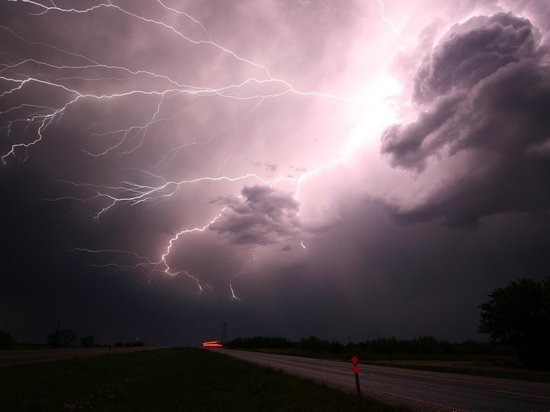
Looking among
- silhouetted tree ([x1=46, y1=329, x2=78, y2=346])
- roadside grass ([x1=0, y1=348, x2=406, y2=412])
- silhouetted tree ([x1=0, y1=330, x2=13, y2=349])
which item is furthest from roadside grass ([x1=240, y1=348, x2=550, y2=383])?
silhouetted tree ([x1=46, y1=329, x2=78, y2=346])

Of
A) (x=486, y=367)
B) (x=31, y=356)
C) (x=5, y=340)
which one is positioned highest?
(x=5, y=340)

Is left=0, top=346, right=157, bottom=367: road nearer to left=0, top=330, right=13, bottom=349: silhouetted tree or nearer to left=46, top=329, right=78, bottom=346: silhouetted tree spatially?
left=0, top=330, right=13, bottom=349: silhouetted tree

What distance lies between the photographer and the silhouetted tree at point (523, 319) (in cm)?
2936

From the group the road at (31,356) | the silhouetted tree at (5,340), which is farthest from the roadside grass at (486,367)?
the silhouetted tree at (5,340)

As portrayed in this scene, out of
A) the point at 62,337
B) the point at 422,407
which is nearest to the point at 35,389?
the point at 422,407

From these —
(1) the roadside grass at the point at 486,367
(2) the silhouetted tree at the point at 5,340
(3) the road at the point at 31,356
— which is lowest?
(1) the roadside grass at the point at 486,367

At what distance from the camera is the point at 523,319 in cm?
3114

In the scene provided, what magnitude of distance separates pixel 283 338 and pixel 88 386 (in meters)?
128

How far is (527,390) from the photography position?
1435cm

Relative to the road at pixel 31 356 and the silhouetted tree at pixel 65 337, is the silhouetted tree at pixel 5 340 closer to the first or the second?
the road at pixel 31 356

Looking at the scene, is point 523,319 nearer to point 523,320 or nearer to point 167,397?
point 523,320

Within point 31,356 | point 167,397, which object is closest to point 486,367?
point 167,397

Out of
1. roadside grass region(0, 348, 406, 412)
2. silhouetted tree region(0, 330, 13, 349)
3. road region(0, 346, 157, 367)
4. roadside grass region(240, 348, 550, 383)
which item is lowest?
roadside grass region(0, 348, 406, 412)

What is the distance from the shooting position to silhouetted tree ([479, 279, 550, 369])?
29.4m
